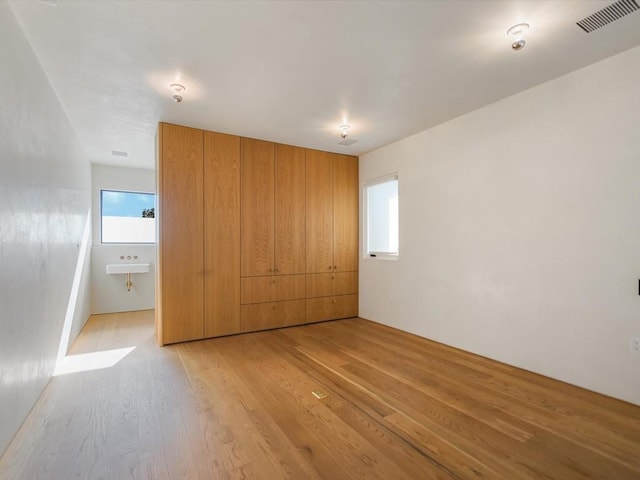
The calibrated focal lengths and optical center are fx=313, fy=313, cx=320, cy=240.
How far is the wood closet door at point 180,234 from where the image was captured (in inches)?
157

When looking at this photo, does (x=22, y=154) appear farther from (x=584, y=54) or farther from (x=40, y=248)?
(x=584, y=54)

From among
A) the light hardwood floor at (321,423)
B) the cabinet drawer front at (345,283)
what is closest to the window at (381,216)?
the cabinet drawer front at (345,283)

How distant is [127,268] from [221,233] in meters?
2.68

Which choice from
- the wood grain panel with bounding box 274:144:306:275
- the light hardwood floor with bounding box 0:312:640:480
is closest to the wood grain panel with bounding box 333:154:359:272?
the wood grain panel with bounding box 274:144:306:275

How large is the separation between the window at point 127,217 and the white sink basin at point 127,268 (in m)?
0.58

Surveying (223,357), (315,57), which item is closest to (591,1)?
(315,57)

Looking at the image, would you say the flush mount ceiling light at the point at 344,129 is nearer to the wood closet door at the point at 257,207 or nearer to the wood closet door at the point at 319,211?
the wood closet door at the point at 319,211

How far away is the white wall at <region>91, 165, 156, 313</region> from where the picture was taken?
5871mm

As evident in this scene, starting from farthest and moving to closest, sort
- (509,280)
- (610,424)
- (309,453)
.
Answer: (509,280) → (610,424) → (309,453)

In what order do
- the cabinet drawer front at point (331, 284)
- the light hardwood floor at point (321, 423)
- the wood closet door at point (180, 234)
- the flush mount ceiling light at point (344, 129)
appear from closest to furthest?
the light hardwood floor at point (321, 423)
the wood closet door at point (180, 234)
the flush mount ceiling light at point (344, 129)
the cabinet drawer front at point (331, 284)

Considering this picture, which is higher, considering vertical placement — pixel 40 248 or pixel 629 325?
pixel 40 248

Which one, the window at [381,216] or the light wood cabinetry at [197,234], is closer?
the light wood cabinetry at [197,234]

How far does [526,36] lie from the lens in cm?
235

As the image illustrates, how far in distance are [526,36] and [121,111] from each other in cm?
407
